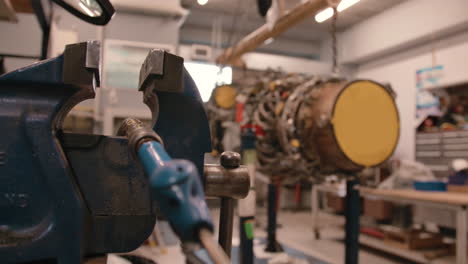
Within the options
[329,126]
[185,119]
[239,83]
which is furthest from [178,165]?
[239,83]

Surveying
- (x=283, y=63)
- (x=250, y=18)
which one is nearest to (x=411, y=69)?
(x=283, y=63)

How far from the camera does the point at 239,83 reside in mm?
3375

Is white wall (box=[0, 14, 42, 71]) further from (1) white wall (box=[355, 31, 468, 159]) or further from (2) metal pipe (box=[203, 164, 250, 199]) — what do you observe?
(1) white wall (box=[355, 31, 468, 159])

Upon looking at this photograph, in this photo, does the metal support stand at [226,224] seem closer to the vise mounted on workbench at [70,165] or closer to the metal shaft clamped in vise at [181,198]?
the vise mounted on workbench at [70,165]

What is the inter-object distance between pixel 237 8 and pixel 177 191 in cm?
274

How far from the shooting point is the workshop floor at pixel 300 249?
2.49 metres

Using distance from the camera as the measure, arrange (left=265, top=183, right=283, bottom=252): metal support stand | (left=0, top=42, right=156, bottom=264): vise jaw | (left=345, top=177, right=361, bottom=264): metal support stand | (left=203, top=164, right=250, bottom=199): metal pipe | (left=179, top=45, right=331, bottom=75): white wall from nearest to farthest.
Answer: (left=0, top=42, right=156, bottom=264): vise jaw
(left=203, top=164, right=250, bottom=199): metal pipe
(left=345, top=177, right=361, bottom=264): metal support stand
(left=265, top=183, right=283, bottom=252): metal support stand
(left=179, top=45, right=331, bottom=75): white wall

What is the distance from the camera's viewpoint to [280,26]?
2406mm

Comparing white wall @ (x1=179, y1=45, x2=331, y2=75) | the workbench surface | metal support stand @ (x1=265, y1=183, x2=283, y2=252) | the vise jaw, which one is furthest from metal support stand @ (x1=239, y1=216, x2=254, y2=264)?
white wall @ (x1=179, y1=45, x2=331, y2=75)

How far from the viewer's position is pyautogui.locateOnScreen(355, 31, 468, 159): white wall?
3.82m

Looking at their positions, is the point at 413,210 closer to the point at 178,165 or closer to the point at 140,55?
the point at 140,55

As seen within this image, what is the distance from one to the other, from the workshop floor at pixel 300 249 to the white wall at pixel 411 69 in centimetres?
169

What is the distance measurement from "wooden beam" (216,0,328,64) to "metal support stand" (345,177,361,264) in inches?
41.3

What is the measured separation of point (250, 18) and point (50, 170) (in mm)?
3315
